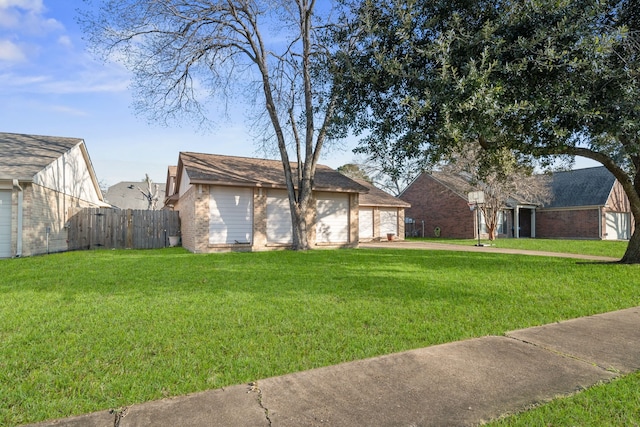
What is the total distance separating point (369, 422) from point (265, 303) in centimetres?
325

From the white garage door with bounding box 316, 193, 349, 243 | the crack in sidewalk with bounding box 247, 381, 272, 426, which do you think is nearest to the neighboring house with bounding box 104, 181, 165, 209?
the white garage door with bounding box 316, 193, 349, 243

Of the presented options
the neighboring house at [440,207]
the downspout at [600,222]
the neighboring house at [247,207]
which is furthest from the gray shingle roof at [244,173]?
the downspout at [600,222]

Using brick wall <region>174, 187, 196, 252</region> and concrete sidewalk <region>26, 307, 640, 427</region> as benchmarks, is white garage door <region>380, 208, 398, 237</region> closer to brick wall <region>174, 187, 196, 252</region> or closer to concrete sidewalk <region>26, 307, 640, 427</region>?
brick wall <region>174, 187, 196, 252</region>

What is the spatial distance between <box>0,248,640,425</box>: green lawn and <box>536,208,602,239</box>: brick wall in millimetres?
20749

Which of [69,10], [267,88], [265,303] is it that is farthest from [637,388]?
[69,10]

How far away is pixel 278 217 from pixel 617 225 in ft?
86.9

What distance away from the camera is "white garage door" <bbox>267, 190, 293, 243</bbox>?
50.4 feet

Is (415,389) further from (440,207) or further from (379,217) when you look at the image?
(440,207)

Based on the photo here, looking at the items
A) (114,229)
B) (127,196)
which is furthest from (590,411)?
(127,196)

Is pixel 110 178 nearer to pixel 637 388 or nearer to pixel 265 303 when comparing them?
pixel 265 303

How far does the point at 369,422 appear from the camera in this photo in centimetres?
223

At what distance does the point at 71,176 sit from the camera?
54.5ft

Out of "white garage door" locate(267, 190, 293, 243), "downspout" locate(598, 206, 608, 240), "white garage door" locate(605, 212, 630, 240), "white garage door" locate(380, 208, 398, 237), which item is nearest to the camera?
"white garage door" locate(267, 190, 293, 243)

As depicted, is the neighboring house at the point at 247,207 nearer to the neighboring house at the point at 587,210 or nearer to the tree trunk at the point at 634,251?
the tree trunk at the point at 634,251
